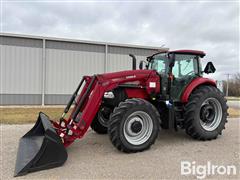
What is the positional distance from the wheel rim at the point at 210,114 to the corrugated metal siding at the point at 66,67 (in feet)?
35.1

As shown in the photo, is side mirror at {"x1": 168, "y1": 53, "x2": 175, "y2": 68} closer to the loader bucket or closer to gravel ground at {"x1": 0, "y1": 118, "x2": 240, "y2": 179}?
gravel ground at {"x1": 0, "y1": 118, "x2": 240, "y2": 179}

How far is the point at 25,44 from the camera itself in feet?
47.0

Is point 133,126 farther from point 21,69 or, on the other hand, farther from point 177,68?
point 21,69

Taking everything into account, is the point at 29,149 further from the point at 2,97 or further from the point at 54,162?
the point at 2,97

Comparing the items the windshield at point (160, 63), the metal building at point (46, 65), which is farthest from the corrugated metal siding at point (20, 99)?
the windshield at point (160, 63)

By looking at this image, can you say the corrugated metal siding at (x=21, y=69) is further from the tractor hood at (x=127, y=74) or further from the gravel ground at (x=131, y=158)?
the tractor hood at (x=127, y=74)

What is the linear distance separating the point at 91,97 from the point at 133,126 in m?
1.04

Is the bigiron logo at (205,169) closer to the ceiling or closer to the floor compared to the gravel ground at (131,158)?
closer to the floor

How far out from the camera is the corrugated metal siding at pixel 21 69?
14008mm

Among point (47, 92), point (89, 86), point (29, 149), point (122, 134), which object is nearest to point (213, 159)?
point (122, 134)

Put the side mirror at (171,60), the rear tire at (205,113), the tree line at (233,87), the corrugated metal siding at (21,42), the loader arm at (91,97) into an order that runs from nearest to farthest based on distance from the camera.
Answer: the loader arm at (91,97)
the rear tire at (205,113)
the side mirror at (171,60)
the corrugated metal siding at (21,42)
the tree line at (233,87)

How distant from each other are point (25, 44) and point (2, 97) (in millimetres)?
3409

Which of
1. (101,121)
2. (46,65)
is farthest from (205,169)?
(46,65)

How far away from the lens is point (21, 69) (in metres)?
14.3
